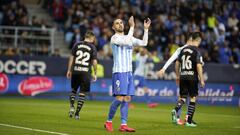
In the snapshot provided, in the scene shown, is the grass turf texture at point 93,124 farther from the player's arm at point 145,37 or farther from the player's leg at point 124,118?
the player's arm at point 145,37

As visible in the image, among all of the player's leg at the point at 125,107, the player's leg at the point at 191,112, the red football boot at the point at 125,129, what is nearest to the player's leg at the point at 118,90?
the player's leg at the point at 125,107

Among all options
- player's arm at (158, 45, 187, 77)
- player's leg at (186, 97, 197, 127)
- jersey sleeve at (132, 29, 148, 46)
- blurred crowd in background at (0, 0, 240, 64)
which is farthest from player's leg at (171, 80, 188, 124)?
blurred crowd in background at (0, 0, 240, 64)

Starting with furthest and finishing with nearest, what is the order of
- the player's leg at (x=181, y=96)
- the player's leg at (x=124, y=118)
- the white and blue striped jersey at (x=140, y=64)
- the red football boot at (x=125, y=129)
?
1. the white and blue striped jersey at (x=140, y=64)
2. the player's leg at (x=181, y=96)
3. the player's leg at (x=124, y=118)
4. the red football boot at (x=125, y=129)

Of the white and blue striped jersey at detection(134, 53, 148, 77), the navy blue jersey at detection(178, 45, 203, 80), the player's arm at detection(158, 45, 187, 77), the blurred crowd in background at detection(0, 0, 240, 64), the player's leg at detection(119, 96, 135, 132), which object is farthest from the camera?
the blurred crowd in background at detection(0, 0, 240, 64)

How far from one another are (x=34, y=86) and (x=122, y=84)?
15.7 meters

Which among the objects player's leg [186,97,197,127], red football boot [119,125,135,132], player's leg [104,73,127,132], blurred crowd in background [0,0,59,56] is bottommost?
red football boot [119,125,135,132]

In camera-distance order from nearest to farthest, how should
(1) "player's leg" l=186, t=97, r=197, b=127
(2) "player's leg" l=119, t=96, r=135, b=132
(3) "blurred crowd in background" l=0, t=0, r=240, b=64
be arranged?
(2) "player's leg" l=119, t=96, r=135, b=132 → (1) "player's leg" l=186, t=97, r=197, b=127 → (3) "blurred crowd in background" l=0, t=0, r=240, b=64

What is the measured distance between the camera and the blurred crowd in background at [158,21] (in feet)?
112

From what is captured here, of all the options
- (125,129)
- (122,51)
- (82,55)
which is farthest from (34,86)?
(125,129)

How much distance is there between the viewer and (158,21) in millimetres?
36688

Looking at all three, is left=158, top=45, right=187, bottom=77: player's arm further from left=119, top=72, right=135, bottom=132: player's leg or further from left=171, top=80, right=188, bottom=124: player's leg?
left=119, top=72, right=135, bottom=132: player's leg

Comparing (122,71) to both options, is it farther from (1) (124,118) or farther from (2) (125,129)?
(2) (125,129)

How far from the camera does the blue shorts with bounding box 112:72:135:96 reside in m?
15.4

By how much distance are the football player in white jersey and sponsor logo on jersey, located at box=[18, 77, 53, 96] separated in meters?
15.2
